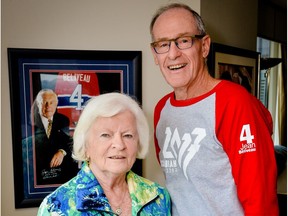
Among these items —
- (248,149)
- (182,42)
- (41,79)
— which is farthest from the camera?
(41,79)

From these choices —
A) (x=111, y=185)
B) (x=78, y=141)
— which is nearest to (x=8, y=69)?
(x=78, y=141)

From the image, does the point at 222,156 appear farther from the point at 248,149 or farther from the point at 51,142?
the point at 51,142

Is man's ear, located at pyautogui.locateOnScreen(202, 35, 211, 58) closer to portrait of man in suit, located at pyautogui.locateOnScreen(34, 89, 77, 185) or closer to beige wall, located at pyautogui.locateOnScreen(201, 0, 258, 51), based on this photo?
beige wall, located at pyautogui.locateOnScreen(201, 0, 258, 51)

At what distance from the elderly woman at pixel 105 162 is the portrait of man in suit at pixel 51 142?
1.83 ft

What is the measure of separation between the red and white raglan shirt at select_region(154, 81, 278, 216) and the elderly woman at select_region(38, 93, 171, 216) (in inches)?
5.8

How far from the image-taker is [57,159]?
5.71 feet

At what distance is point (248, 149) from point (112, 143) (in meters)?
0.46

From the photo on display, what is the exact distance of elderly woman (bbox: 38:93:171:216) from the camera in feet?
3.62

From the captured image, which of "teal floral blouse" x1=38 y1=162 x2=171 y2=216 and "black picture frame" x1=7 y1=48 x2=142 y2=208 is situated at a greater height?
"black picture frame" x1=7 y1=48 x2=142 y2=208

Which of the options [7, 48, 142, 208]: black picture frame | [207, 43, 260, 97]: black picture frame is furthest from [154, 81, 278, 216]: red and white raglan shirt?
[207, 43, 260, 97]: black picture frame

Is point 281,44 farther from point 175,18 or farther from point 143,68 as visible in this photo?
point 175,18

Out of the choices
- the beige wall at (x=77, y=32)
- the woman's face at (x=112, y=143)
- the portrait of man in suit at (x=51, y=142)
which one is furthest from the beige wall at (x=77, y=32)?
the woman's face at (x=112, y=143)

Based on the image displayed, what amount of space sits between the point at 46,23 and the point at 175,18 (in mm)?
762

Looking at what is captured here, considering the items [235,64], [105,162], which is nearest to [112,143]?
[105,162]
